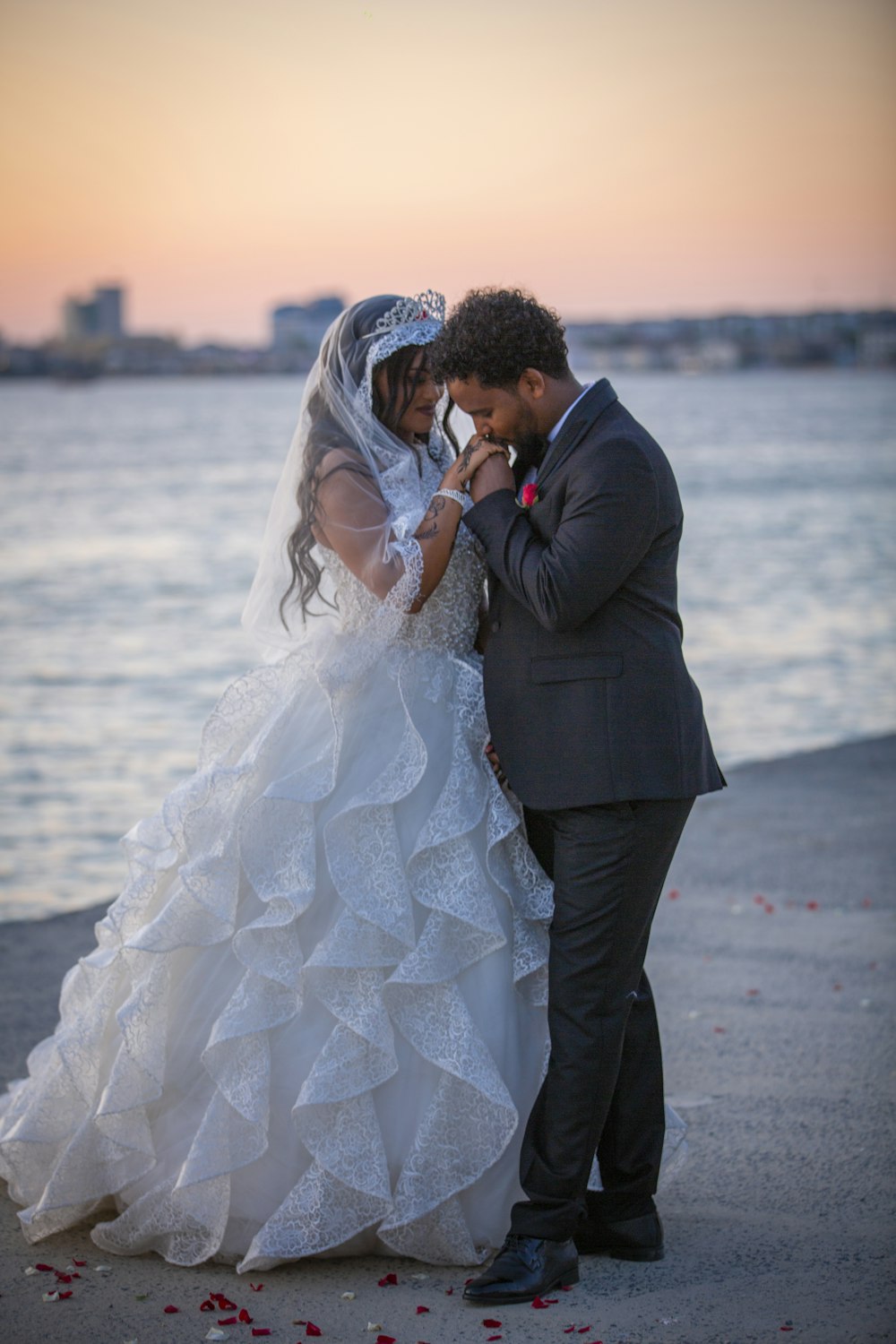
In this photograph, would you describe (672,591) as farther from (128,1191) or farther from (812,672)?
(812,672)

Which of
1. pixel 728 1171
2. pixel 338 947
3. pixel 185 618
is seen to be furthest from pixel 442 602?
pixel 185 618

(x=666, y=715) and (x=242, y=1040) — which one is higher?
(x=666, y=715)

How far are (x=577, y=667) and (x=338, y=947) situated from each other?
799 mm

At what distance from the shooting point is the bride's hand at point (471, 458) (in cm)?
324

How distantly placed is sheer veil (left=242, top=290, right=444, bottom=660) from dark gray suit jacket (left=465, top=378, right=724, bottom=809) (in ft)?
1.02

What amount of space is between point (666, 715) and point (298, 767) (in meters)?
0.89

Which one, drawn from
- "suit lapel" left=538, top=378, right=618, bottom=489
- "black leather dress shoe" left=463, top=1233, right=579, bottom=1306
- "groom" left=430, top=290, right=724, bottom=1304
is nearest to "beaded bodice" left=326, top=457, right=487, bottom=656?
"groom" left=430, top=290, right=724, bottom=1304

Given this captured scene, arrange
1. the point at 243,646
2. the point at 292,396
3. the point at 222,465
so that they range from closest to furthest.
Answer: the point at 243,646 < the point at 222,465 < the point at 292,396

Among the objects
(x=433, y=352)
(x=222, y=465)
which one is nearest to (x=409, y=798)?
(x=433, y=352)

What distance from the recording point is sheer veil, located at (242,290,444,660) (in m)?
3.42

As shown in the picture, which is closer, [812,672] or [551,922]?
[551,922]

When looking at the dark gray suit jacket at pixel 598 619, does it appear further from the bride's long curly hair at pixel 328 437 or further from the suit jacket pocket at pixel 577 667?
the bride's long curly hair at pixel 328 437

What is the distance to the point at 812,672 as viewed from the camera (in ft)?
45.7

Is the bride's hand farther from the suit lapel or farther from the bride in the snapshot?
the suit lapel
